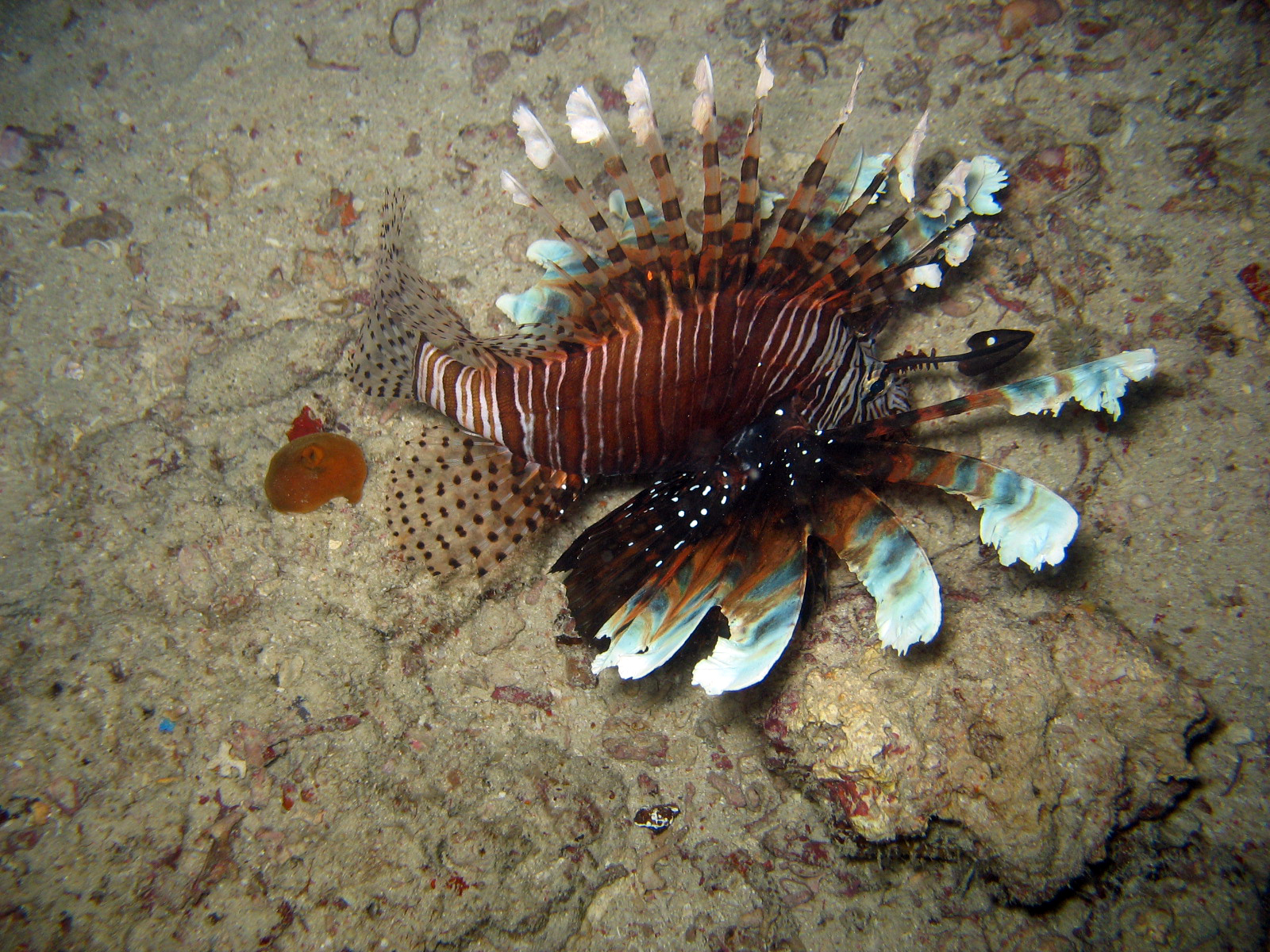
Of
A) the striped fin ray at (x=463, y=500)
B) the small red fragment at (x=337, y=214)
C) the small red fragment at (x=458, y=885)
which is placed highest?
the small red fragment at (x=337, y=214)

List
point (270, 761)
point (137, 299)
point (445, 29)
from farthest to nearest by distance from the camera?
point (445, 29), point (137, 299), point (270, 761)

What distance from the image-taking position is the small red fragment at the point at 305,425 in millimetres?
3439

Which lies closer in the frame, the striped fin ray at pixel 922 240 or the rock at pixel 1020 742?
the rock at pixel 1020 742

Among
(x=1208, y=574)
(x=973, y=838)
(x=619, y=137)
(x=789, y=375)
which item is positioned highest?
(x=619, y=137)

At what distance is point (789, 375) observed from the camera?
2.83 m

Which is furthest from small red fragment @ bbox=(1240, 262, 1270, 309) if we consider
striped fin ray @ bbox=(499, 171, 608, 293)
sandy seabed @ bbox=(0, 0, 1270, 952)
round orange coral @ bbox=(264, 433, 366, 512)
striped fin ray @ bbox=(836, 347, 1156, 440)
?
round orange coral @ bbox=(264, 433, 366, 512)

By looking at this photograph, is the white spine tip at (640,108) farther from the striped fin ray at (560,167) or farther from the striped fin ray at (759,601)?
the striped fin ray at (759,601)

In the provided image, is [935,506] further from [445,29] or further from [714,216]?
[445,29]

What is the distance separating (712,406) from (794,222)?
87cm

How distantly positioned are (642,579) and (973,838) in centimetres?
174

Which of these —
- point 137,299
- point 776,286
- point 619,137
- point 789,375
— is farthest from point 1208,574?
point 137,299

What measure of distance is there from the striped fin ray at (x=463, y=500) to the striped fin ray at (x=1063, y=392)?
5.45 ft

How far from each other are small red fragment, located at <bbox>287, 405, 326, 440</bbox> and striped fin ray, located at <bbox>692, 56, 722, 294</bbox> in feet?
7.38

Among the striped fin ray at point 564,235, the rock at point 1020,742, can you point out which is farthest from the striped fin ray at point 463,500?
the rock at point 1020,742
